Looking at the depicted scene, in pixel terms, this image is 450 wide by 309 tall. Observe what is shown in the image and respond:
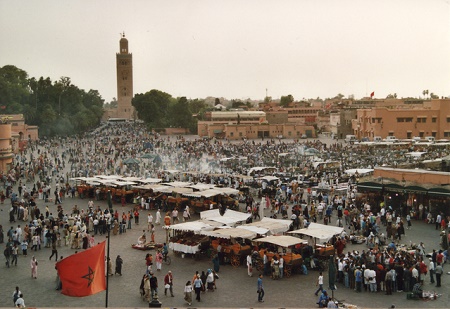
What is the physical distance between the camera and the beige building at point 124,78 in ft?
381

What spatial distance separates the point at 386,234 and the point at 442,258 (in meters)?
4.36

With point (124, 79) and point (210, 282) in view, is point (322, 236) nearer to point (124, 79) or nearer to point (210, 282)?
point (210, 282)

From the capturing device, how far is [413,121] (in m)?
60.6

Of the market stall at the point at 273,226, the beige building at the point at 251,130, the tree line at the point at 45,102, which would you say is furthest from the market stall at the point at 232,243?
the tree line at the point at 45,102

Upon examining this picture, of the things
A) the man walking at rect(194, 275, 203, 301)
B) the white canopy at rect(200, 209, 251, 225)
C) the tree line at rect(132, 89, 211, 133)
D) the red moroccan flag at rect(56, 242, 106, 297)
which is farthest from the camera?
the tree line at rect(132, 89, 211, 133)

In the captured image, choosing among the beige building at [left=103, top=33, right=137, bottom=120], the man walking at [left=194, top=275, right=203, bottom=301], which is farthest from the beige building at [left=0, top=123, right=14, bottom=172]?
the beige building at [left=103, top=33, right=137, bottom=120]

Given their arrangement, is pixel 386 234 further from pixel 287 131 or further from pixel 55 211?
pixel 287 131

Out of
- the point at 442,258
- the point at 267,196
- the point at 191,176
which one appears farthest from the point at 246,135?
the point at 442,258

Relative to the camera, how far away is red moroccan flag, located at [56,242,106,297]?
8.75 metres

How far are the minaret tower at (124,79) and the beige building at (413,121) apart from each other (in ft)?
219

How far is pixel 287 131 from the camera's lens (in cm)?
7281

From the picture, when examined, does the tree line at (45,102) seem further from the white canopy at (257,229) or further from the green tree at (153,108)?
the white canopy at (257,229)

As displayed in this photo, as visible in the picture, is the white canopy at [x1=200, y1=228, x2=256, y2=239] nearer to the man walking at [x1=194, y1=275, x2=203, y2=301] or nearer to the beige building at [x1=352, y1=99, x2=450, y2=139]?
the man walking at [x1=194, y1=275, x2=203, y2=301]

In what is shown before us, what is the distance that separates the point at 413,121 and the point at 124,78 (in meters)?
71.2
